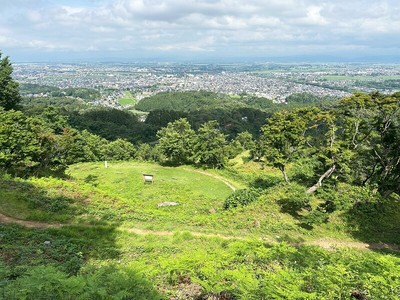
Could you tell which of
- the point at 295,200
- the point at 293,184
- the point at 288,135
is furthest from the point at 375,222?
the point at 288,135

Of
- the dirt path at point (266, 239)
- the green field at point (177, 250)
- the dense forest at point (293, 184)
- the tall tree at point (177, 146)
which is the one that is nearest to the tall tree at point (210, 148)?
the dense forest at point (293, 184)

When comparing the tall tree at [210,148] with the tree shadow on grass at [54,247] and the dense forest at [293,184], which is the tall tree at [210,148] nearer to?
the dense forest at [293,184]

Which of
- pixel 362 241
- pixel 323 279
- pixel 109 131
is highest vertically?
pixel 323 279

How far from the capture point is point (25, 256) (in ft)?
30.7

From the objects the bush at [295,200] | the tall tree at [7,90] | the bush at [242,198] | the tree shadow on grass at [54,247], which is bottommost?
the bush at [242,198]

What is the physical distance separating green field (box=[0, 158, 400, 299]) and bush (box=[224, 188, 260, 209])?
922 mm

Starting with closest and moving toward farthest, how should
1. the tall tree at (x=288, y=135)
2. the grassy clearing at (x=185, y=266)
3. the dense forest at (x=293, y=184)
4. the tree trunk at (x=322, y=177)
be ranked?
the grassy clearing at (x=185, y=266) → the dense forest at (x=293, y=184) → the tree trunk at (x=322, y=177) → the tall tree at (x=288, y=135)

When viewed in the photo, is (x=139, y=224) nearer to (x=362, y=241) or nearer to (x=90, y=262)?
(x=90, y=262)

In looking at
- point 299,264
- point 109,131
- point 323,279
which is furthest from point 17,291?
point 109,131

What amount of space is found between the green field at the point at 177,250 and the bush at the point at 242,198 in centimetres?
92

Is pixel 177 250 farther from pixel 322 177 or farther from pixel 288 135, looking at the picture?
pixel 288 135

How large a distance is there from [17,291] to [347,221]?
1464 cm

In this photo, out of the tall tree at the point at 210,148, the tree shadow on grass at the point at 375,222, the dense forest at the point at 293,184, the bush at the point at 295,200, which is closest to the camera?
the dense forest at the point at 293,184

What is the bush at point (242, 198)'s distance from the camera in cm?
1895
